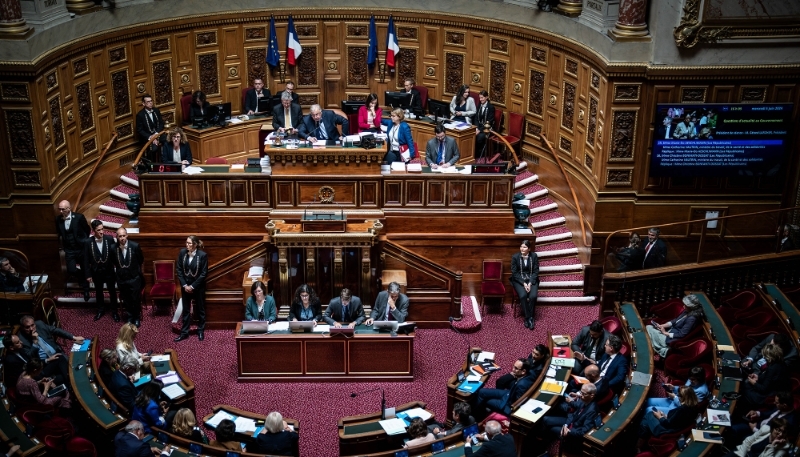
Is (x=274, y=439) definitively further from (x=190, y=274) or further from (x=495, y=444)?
(x=190, y=274)

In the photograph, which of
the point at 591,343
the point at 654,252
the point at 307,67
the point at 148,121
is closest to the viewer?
the point at 591,343

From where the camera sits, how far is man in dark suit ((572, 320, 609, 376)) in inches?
505

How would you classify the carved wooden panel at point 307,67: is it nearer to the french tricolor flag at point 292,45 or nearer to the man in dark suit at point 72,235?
the french tricolor flag at point 292,45

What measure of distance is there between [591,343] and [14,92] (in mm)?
9227

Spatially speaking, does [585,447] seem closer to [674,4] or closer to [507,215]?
[507,215]

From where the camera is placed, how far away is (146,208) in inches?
613

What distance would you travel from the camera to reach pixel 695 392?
1168cm

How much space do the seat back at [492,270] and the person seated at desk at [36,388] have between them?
6.67 metres

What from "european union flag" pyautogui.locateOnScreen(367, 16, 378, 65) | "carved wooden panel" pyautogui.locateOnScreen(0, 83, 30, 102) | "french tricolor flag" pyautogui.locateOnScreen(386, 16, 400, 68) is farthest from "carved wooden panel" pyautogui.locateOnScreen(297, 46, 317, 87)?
"carved wooden panel" pyautogui.locateOnScreen(0, 83, 30, 102)

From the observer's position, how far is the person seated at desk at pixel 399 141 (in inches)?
648

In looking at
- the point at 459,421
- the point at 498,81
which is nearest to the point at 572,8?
the point at 498,81

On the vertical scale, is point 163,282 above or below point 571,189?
below

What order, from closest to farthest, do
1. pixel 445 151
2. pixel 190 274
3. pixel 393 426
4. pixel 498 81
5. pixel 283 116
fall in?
pixel 393 426, pixel 190 274, pixel 445 151, pixel 283 116, pixel 498 81

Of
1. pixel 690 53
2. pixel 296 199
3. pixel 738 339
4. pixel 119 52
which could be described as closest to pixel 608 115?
pixel 690 53
